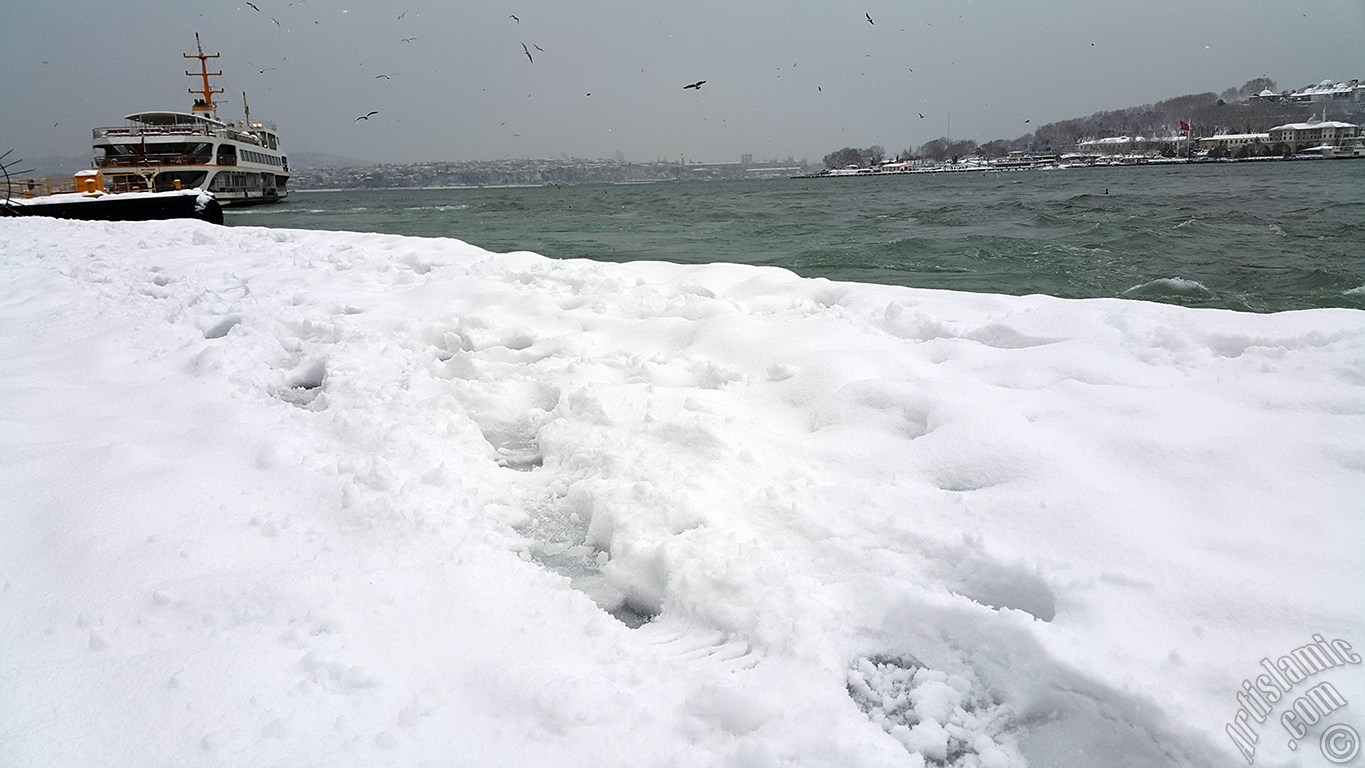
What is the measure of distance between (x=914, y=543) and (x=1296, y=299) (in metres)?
8.22

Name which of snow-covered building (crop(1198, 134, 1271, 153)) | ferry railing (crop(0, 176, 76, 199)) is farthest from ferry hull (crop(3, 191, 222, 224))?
snow-covered building (crop(1198, 134, 1271, 153))

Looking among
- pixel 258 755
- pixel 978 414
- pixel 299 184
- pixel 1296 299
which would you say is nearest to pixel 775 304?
pixel 978 414

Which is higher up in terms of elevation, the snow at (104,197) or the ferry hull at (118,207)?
the snow at (104,197)

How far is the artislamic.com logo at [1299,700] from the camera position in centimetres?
136

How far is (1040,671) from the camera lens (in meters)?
1.61

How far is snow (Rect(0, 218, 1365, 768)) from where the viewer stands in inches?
58.3

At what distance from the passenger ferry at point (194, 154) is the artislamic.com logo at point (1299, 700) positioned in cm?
3749

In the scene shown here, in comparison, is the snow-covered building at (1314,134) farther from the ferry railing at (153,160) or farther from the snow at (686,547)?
the ferry railing at (153,160)

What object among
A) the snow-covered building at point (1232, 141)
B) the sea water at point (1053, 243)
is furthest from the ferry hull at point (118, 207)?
the snow-covered building at point (1232, 141)

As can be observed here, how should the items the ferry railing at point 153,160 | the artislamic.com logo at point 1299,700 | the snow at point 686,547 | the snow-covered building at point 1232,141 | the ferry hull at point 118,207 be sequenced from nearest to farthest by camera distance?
the artislamic.com logo at point 1299,700 < the snow at point 686,547 < the ferry hull at point 118,207 < the ferry railing at point 153,160 < the snow-covered building at point 1232,141

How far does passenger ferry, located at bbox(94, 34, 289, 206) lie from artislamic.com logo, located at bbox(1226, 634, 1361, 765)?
123 ft

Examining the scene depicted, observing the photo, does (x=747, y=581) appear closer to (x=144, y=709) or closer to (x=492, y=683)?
(x=492, y=683)

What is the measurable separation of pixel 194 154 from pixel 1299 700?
45.1m

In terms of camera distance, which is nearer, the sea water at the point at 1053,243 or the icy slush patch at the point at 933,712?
the icy slush patch at the point at 933,712
